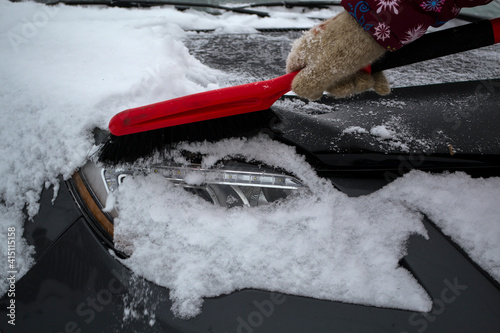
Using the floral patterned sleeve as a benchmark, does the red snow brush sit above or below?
below

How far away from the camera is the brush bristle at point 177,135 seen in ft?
3.56

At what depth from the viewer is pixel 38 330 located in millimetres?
994

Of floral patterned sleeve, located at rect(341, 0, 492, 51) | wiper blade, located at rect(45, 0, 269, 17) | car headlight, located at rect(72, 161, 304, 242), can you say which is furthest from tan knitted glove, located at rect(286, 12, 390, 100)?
wiper blade, located at rect(45, 0, 269, 17)

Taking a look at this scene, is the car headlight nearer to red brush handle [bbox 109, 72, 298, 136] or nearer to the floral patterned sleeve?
red brush handle [bbox 109, 72, 298, 136]

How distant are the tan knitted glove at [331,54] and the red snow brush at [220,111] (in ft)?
0.19

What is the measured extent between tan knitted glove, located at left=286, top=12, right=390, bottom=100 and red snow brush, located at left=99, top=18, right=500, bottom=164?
0.06m

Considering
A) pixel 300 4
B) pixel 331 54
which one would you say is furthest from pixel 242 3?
pixel 331 54

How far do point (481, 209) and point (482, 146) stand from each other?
19 centimetres

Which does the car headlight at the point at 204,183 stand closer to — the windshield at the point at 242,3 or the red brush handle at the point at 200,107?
the red brush handle at the point at 200,107

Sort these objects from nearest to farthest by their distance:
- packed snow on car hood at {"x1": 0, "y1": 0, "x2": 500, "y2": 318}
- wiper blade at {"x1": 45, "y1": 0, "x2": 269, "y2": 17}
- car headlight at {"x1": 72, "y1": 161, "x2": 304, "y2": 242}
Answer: packed snow on car hood at {"x1": 0, "y1": 0, "x2": 500, "y2": 318}, car headlight at {"x1": 72, "y1": 161, "x2": 304, "y2": 242}, wiper blade at {"x1": 45, "y1": 0, "x2": 269, "y2": 17}

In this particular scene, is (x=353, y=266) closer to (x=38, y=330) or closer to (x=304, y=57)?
(x=304, y=57)

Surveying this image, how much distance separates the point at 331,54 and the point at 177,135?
0.55 meters

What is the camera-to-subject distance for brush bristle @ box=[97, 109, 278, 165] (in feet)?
3.56

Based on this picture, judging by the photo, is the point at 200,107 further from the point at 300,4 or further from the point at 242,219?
the point at 300,4
